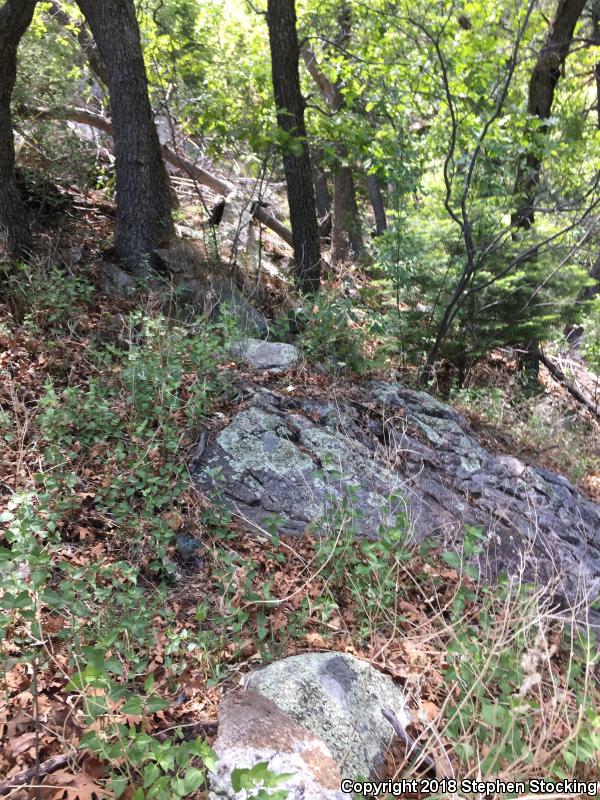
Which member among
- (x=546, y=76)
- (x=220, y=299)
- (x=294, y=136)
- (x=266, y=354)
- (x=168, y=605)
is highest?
(x=546, y=76)

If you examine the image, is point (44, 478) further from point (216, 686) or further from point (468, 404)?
point (468, 404)

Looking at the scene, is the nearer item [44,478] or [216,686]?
[216,686]

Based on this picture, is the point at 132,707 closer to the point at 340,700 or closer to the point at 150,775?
the point at 150,775

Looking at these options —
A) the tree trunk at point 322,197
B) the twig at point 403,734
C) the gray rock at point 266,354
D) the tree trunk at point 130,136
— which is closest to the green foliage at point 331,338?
the gray rock at point 266,354

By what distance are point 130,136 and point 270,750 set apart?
20.6 feet

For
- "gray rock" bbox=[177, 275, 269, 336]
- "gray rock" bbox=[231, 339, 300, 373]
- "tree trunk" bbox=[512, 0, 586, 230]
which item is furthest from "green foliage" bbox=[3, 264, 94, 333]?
"tree trunk" bbox=[512, 0, 586, 230]

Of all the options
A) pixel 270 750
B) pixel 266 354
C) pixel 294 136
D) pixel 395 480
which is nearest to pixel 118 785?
pixel 270 750

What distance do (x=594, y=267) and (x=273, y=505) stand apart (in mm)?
9884

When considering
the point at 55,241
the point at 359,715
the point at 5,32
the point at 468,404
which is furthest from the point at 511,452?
the point at 5,32

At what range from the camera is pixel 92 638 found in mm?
2396

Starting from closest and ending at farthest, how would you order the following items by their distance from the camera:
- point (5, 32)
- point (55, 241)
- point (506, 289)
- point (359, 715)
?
point (359, 715), point (5, 32), point (55, 241), point (506, 289)

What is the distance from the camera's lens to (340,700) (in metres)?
2.36

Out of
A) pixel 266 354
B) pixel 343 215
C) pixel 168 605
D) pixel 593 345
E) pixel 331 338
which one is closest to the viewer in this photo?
pixel 168 605

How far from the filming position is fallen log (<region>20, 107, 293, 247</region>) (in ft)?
24.2
